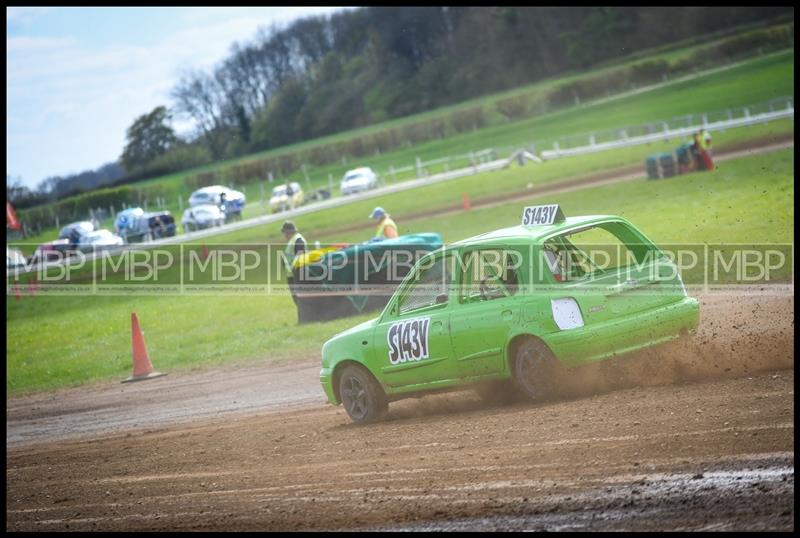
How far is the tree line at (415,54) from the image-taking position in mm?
84625

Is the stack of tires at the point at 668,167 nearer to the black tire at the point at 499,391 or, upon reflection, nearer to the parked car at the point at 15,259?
the black tire at the point at 499,391

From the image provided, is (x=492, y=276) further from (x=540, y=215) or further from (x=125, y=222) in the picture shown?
(x=125, y=222)

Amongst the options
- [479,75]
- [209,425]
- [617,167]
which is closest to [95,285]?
[617,167]

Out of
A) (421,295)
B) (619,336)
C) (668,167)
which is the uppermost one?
(668,167)

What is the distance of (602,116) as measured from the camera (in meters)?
68.1

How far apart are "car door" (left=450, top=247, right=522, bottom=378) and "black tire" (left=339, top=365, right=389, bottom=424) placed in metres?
1.10

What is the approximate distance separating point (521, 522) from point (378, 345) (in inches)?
180

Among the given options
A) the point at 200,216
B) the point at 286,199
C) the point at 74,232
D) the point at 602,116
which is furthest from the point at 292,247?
the point at 602,116

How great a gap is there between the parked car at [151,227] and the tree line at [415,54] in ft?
124

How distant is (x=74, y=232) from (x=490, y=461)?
3442 centimetres

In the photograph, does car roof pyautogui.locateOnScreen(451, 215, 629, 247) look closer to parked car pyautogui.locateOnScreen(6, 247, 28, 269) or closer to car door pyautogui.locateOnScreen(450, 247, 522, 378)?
car door pyautogui.locateOnScreen(450, 247, 522, 378)

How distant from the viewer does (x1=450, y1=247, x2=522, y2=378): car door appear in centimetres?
936

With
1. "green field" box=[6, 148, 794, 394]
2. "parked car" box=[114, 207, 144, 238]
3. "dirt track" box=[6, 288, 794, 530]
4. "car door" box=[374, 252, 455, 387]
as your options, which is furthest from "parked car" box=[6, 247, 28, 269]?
"car door" box=[374, 252, 455, 387]

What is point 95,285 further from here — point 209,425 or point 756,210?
point 209,425
